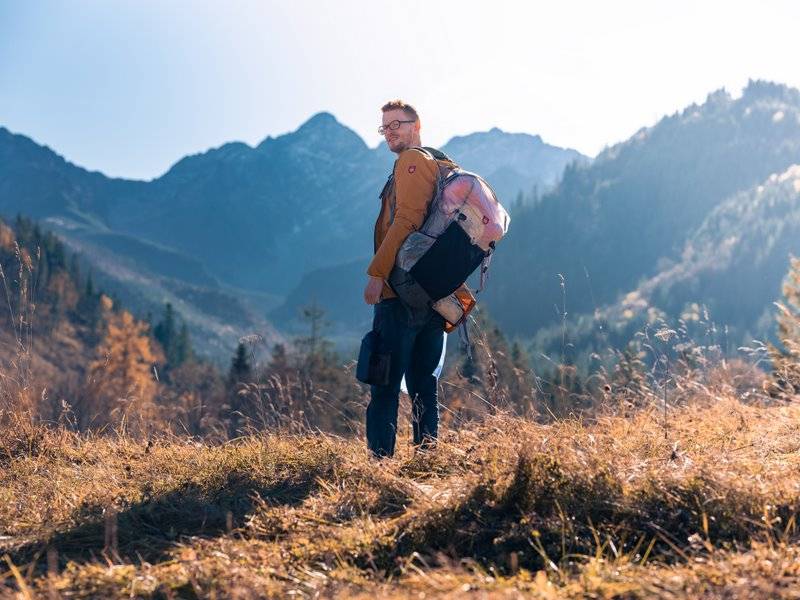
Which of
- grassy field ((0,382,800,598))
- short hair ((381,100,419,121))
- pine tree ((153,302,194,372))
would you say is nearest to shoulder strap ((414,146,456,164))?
short hair ((381,100,419,121))

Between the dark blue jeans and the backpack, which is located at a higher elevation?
the backpack

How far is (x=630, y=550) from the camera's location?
2.81 m

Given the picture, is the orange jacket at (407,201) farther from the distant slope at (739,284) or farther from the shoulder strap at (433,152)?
the distant slope at (739,284)

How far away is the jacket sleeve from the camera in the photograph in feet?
14.4

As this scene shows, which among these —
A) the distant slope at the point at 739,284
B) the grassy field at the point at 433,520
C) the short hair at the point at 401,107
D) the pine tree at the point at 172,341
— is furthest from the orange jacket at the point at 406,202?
the distant slope at the point at 739,284

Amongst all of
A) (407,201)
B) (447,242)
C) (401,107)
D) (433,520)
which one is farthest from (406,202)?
(433,520)

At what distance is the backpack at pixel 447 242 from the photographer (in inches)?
173

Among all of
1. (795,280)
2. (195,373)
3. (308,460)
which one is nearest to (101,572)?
(308,460)

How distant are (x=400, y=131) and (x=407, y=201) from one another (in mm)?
521

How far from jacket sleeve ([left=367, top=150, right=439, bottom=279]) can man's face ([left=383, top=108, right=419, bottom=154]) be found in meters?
0.24

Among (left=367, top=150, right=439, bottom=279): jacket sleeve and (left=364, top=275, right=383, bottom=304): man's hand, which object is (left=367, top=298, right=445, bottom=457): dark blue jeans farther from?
(left=367, top=150, right=439, bottom=279): jacket sleeve

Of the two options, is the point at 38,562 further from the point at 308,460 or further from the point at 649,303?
the point at 649,303

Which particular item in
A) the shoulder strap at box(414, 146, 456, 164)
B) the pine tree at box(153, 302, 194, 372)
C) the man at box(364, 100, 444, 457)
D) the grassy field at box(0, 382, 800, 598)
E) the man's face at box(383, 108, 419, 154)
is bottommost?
the pine tree at box(153, 302, 194, 372)

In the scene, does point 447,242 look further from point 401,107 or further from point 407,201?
point 401,107
